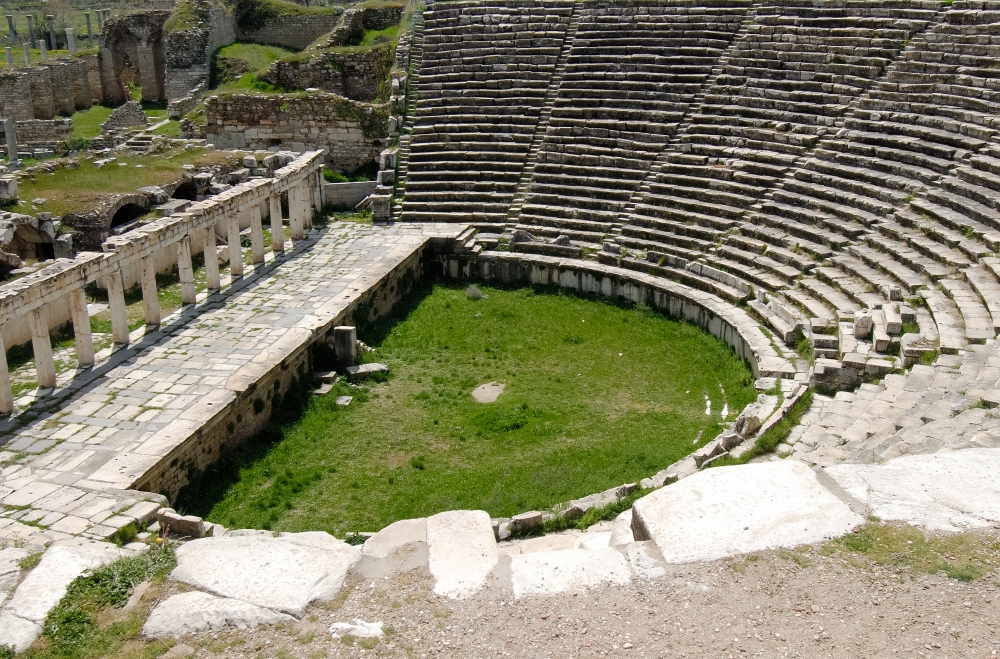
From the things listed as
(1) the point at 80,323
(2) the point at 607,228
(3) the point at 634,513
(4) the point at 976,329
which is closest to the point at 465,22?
(2) the point at 607,228

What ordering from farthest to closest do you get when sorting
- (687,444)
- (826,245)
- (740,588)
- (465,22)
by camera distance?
(465,22) < (826,245) < (687,444) < (740,588)

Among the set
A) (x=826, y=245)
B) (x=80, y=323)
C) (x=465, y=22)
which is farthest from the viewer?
(x=465, y=22)

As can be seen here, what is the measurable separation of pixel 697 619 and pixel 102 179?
1705 cm

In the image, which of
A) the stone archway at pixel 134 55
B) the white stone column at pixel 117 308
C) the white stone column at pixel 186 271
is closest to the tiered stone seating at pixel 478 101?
the white stone column at pixel 186 271

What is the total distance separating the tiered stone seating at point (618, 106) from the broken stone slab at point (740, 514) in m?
10.0

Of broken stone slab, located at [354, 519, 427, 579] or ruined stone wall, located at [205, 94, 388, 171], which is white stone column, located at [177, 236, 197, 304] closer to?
ruined stone wall, located at [205, 94, 388, 171]

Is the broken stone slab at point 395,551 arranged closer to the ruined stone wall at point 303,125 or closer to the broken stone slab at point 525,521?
the broken stone slab at point 525,521

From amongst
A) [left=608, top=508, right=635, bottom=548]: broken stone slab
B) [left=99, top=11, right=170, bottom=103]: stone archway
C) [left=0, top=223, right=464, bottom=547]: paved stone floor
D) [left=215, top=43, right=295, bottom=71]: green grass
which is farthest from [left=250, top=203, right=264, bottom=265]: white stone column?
[left=99, top=11, right=170, bottom=103]: stone archway

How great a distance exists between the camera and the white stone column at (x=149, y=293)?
13992 mm

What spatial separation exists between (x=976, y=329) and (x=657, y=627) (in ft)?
24.9

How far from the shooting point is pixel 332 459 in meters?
11.7

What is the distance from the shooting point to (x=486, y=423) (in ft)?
41.1

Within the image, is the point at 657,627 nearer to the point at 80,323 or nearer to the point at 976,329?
the point at 976,329

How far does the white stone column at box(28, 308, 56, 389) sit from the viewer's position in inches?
463
